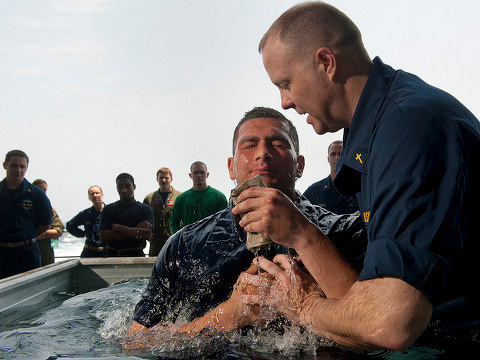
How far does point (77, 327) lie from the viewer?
3.41 metres

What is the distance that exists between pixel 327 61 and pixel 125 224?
5385 millimetres

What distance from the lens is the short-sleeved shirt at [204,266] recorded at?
7.89 ft

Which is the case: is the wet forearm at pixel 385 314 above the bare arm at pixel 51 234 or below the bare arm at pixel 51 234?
above

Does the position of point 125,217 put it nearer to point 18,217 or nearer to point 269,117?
point 18,217

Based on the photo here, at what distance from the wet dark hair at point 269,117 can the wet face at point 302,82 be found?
82 cm

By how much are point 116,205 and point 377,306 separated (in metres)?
5.85

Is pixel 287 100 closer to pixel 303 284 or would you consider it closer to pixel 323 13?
pixel 323 13

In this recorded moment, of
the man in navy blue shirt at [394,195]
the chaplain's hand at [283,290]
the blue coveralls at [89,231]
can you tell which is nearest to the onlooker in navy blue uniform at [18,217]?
the blue coveralls at [89,231]

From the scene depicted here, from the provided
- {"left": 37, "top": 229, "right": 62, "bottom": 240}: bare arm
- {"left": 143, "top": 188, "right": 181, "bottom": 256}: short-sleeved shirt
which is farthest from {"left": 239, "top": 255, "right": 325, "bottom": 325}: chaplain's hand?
{"left": 37, "top": 229, "right": 62, "bottom": 240}: bare arm

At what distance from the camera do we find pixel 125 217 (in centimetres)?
648

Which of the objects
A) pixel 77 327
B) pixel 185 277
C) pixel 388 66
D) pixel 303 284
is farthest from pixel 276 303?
pixel 77 327

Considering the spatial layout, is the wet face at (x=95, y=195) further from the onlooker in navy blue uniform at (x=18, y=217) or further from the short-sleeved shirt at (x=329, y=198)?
the short-sleeved shirt at (x=329, y=198)

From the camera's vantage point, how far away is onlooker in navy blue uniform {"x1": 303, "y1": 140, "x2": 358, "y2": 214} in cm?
565

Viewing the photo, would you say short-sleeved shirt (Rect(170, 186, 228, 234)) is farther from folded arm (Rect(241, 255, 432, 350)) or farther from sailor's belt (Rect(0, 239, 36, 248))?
folded arm (Rect(241, 255, 432, 350))
